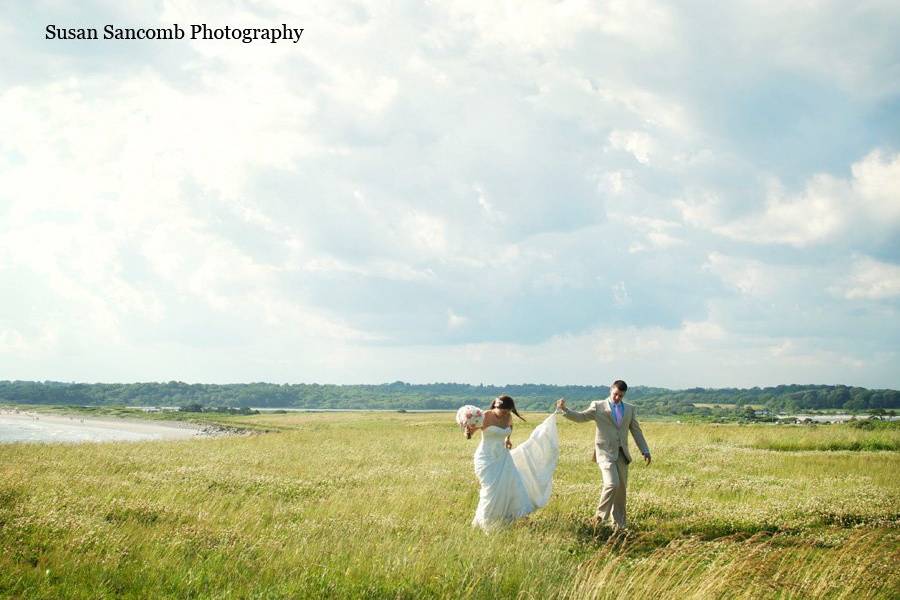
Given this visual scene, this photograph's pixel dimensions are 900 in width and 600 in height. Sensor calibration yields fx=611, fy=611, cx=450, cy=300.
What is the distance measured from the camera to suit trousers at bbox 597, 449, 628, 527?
13.3 m

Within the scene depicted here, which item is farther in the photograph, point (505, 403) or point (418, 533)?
point (505, 403)

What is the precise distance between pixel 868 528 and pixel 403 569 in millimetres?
10764

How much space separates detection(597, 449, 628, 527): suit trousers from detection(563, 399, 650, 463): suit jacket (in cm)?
20

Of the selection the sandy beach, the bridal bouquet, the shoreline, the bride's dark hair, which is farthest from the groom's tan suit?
the sandy beach

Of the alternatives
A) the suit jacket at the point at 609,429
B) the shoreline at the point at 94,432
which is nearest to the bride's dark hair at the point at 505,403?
the suit jacket at the point at 609,429

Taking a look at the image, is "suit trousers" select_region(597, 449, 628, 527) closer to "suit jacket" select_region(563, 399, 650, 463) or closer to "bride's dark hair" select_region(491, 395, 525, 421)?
"suit jacket" select_region(563, 399, 650, 463)

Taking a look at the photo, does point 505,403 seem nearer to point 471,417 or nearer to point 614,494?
point 471,417

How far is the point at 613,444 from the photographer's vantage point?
13.7m

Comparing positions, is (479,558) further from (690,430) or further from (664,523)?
(690,430)

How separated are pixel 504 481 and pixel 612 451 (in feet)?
9.64

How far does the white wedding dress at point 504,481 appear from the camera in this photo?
39.9 ft

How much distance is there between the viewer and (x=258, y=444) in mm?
36469

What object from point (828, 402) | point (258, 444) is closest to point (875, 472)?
point (258, 444)

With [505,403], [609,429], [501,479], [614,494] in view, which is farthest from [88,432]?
[614,494]
